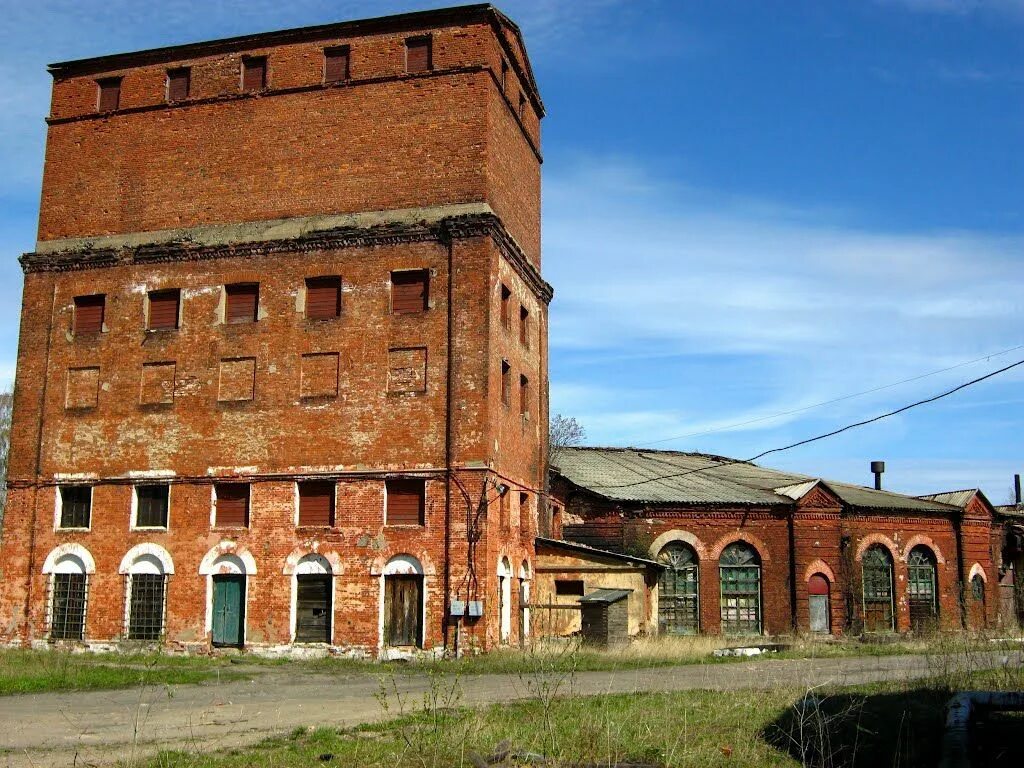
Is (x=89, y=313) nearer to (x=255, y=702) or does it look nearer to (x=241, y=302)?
(x=241, y=302)

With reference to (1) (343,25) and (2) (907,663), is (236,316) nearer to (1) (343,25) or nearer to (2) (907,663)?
(1) (343,25)

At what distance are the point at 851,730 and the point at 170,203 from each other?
2161cm

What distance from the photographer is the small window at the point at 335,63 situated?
26453mm

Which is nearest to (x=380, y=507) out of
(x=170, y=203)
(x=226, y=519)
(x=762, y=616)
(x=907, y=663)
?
(x=226, y=519)

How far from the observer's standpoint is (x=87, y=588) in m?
25.5

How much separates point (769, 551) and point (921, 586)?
5997mm

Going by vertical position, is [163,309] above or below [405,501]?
above

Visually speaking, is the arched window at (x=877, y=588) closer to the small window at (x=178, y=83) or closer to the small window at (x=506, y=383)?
the small window at (x=506, y=383)

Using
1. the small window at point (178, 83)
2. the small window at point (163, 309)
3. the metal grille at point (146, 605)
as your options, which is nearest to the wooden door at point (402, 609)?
the metal grille at point (146, 605)

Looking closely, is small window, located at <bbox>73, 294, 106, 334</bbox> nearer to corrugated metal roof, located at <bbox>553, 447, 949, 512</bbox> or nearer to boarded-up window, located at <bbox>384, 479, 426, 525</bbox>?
boarded-up window, located at <bbox>384, 479, 426, 525</bbox>

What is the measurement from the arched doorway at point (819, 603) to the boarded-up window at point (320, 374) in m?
16.2

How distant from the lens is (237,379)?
83.4 feet

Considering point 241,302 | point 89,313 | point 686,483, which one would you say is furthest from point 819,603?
point 89,313

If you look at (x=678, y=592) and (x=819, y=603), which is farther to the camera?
(x=819, y=603)
